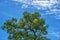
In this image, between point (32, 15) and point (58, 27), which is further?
point (58, 27)

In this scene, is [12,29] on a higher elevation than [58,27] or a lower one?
lower

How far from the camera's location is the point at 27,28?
552 centimetres

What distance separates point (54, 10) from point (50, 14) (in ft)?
0.68

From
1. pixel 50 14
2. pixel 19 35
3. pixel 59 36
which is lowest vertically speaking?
pixel 19 35

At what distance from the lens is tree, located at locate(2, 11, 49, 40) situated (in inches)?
214

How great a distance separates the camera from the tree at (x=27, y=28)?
5441mm

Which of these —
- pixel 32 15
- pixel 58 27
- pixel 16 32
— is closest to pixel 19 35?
pixel 16 32

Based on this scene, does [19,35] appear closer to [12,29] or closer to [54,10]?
[12,29]

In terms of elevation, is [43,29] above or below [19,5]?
below

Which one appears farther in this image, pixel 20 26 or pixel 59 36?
pixel 59 36

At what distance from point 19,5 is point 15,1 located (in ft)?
0.69

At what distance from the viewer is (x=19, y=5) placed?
30.8ft

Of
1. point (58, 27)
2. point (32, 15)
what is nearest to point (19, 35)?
point (32, 15)

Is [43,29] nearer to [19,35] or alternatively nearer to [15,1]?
[19,35]
